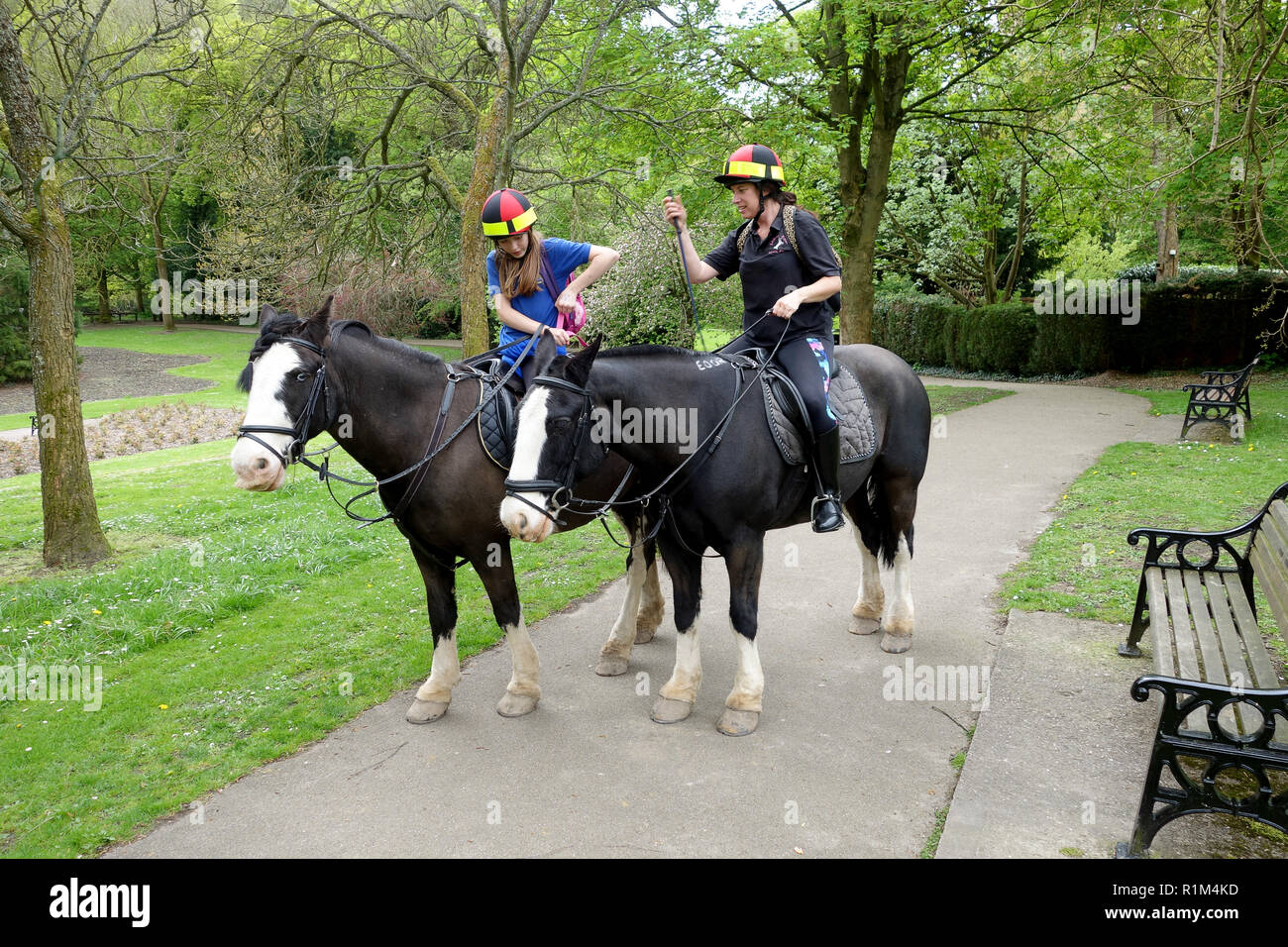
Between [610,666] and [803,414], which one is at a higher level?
[803,414]

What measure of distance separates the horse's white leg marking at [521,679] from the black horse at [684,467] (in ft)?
2.46

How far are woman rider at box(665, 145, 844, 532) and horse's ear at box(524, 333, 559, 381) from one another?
4.05 feet

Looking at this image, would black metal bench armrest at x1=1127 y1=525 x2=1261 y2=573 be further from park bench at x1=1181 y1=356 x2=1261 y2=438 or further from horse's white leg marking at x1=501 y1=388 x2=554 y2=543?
park bench at x1=1181 y1=356 x2=1261 y2=438

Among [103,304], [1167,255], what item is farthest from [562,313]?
[103,304]

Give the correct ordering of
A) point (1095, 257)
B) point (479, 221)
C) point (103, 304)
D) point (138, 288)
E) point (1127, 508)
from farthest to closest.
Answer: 1. point (138, 288)
2. point (103, 304)
3. point (1095, 257)
4. point (479, 221)
5. point (1127, 508)

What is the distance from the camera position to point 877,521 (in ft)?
19.9

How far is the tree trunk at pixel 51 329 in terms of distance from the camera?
7449 millimetres

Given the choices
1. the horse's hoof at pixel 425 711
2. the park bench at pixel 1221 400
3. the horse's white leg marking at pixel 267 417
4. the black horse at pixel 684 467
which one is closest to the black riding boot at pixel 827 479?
the black horse at pixel 684 467

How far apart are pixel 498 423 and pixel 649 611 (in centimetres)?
213

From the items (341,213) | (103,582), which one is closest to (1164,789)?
(103,582)

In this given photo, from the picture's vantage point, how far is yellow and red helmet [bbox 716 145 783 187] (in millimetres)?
4570

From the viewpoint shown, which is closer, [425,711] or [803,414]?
[803,414]

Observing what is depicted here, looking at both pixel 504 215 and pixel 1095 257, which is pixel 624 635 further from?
pixel 1095 257

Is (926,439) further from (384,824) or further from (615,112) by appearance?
(615,112)
